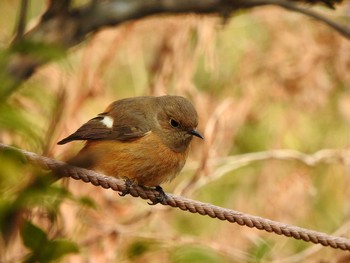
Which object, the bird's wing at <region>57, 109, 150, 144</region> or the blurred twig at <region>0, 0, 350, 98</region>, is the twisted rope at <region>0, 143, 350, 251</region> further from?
the blurred twig at <region>0, 0, 350, 98</region>

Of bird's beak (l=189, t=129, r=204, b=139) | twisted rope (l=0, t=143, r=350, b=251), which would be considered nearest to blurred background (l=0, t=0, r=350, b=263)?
bird's beak (l=189, t=129, r=204, b=139)

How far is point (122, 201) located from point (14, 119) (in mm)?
4788

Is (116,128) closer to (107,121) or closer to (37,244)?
(107,121)

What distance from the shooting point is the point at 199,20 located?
744cm

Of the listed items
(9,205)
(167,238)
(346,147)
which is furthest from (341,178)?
(9,205)

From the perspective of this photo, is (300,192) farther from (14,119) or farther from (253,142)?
(14,119)

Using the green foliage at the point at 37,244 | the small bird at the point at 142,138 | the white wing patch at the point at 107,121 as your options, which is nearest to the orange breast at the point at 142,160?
the small bird at the point at 142,138

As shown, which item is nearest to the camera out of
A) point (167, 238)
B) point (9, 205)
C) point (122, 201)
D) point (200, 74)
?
point (9, 205)

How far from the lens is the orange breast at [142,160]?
4.27m

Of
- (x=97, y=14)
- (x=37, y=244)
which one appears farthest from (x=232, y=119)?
(x=37, y=244)

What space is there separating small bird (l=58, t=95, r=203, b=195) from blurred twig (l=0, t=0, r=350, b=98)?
54 cm

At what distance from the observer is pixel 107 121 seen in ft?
15.0

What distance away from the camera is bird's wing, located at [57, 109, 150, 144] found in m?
4.41

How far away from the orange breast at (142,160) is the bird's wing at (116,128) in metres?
0.04
